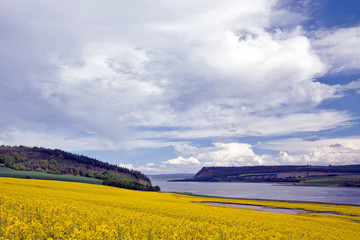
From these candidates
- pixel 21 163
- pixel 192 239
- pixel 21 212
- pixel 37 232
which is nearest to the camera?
pixel 37 232

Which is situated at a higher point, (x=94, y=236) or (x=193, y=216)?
(x=94, y=236)

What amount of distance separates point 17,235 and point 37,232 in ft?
2.77

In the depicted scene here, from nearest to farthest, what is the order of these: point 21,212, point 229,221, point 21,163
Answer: point 21,212 → point 229,221 → point 21,163

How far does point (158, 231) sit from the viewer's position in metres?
13.6

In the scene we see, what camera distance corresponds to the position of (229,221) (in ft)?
71.6

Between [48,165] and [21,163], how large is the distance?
11.9 m

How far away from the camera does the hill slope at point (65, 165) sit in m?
103

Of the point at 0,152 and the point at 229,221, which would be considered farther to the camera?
the point at 0,152

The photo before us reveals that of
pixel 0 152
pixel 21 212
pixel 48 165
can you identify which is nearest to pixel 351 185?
pixel 48 165

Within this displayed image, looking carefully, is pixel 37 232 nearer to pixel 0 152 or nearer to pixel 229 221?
pixel 229 221

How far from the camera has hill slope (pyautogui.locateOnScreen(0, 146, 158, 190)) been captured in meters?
103

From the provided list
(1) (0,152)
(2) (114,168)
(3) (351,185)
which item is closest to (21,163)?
(1) (0,152)

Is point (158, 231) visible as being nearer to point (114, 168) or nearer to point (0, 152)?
point (0, 152)

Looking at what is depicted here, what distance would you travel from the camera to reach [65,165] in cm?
12925
